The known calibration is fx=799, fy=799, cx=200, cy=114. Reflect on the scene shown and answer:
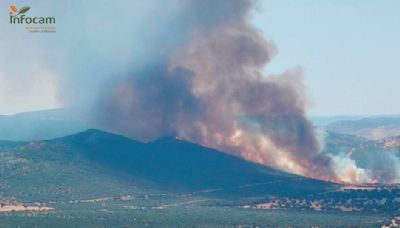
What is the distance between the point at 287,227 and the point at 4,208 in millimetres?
68176

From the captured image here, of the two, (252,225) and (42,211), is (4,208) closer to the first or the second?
(42,211)

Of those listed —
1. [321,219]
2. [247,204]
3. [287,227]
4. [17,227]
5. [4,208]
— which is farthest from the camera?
[247,204]

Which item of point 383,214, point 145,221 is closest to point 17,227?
point 145,221

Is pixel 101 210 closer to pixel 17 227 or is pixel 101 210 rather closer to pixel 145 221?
pixel 145 221

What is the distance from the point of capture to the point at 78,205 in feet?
624

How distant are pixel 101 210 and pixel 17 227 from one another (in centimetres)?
3463

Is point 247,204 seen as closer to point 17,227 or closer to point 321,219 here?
point 321,219

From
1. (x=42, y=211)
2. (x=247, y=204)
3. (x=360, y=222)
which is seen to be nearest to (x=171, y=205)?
(x=247, y=204)

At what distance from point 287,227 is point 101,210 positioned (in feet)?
150

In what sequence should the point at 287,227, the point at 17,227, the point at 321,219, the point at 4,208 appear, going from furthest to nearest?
1. the point at 4,208
2. the point at 321,219
3. the point at 287,227
4. the point at 17,227

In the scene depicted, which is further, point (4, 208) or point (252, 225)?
point (4, 208)

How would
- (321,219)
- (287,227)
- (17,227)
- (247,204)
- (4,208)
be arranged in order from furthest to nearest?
(247,204), (4,208), (321,219), (287,227), (17,227)

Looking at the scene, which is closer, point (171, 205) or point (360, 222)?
point (360, 222)

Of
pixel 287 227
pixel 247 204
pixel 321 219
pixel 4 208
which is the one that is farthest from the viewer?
pixel 247 204
